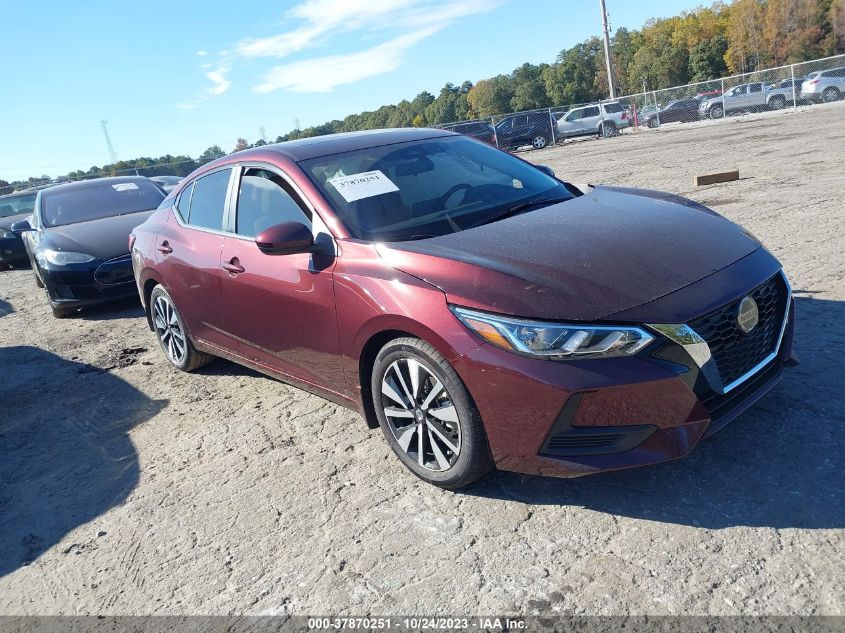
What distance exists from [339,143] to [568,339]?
2.24 metres

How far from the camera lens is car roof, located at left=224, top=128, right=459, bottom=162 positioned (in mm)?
4184

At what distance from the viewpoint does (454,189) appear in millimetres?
3980

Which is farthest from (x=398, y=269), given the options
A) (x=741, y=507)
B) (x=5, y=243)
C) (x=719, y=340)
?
(x=5, y=243)

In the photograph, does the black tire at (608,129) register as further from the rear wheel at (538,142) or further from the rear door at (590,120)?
the rear wheel at (538,142)

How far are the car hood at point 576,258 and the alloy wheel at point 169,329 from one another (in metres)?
2.74

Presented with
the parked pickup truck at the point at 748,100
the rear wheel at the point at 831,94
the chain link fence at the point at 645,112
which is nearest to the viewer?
the rear wheel at the point at 831,94

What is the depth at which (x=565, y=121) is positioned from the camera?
34906 mm

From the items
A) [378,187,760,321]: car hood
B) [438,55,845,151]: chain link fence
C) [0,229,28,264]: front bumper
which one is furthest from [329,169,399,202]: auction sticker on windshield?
[438,55,845,151]: chain link fence

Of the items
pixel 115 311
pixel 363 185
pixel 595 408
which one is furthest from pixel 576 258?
pixel 115 311

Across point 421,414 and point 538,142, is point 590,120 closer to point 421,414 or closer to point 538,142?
point 538,142

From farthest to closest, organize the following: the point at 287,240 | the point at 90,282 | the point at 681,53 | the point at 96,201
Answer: the point at 681,53, the point at 96,201, the point at 90,282, the point at 287,240

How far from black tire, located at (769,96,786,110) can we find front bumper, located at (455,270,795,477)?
108ft

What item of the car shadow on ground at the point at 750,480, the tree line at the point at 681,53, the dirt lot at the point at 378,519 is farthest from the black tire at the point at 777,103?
the tree line at the point at 681,53

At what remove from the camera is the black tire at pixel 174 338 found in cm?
543
